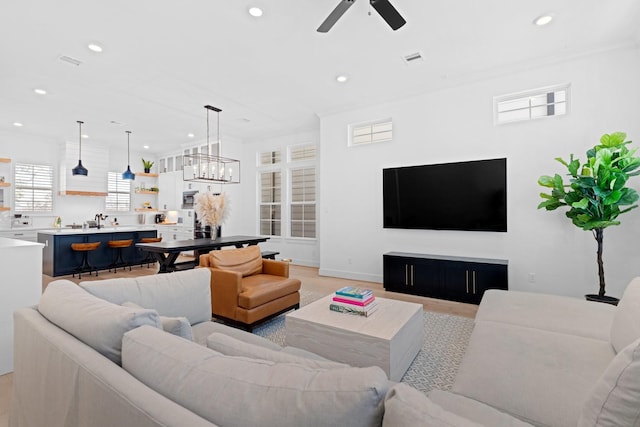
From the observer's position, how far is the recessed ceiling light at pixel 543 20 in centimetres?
309

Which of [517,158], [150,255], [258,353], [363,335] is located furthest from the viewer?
[150,255]

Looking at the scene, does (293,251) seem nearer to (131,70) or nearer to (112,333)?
(131,70)

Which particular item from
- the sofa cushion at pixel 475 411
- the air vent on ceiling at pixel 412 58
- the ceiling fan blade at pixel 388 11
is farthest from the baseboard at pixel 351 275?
the sofa cushion at pixel 475 411

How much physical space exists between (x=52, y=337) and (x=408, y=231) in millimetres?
4576

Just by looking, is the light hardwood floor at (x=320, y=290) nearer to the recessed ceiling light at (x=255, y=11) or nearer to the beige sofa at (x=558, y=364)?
the beige sofa at (x=558, y=364)

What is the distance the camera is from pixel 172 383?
34.8 inches

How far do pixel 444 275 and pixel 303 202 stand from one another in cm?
376

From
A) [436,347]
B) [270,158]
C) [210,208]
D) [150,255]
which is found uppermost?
[270,158]

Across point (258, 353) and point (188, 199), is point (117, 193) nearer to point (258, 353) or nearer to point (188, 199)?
point (188, 199)

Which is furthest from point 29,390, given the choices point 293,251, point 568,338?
point 293,251

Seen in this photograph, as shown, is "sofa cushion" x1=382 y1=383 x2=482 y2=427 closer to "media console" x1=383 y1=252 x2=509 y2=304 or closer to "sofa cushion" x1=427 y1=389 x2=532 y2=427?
"sofa cushion" x1=427 y1=389 x2=532 y2=427

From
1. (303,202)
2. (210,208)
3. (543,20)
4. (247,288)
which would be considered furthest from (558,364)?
(303,202)

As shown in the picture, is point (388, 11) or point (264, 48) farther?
point (264, 48)

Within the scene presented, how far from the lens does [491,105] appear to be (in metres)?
4.38
